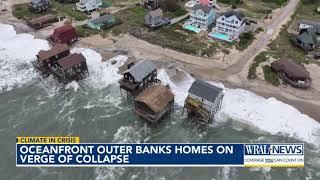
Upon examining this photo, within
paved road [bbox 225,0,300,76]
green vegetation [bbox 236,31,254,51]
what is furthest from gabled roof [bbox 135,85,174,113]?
green vegetation [bbox 236,31,254,51]

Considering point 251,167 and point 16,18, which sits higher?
point 16,18

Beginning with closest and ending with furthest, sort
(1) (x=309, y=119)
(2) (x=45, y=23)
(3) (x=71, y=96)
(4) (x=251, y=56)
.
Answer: (1) (x=309, y=119) → (3) (x=71, y=96) → (4) (x=251, y=56) → (2) (x=45, y=23)

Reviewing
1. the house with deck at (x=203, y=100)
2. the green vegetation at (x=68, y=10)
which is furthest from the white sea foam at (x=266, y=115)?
the green vegetation at (x=68, y=10)

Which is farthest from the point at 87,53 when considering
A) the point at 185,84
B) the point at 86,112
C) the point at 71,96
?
the point at 185,84

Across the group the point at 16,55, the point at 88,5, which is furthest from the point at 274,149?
the point at 88,5

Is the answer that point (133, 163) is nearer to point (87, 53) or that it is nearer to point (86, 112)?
point (86, 112)

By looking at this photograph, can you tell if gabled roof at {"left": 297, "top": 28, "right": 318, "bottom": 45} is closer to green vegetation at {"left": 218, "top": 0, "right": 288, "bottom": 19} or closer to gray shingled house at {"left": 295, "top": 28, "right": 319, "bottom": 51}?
gray shingled house at {"left": 295, "top": 28, "right": 319, "bottom": 51}
